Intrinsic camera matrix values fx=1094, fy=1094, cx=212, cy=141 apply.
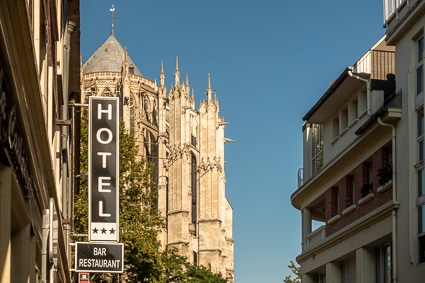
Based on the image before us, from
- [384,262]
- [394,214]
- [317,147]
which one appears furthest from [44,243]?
[317,147]

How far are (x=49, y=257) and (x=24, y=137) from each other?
6.31 metres

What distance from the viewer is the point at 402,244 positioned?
87.0 ft

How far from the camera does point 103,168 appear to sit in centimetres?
2453

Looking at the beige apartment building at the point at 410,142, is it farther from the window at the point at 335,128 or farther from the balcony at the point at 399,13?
the window at the point at 335,128

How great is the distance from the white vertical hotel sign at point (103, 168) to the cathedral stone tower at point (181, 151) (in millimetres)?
83097

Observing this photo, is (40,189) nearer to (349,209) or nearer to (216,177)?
(349,209)

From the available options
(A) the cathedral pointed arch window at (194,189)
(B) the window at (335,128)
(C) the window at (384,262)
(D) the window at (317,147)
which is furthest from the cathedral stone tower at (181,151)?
(C) the window at (384,262)

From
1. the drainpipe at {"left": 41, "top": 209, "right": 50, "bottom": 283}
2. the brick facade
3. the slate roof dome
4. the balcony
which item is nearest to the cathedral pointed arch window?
the slate roof dome

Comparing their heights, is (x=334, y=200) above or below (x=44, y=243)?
above

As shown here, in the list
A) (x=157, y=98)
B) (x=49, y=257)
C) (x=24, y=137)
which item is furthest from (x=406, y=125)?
(x=157, y=98)

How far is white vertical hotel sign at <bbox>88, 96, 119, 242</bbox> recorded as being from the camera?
24109 millimetres

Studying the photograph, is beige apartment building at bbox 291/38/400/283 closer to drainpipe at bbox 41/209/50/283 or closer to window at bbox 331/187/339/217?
window at bbox 331/187/339/217

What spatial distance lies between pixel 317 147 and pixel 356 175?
6.23 metres

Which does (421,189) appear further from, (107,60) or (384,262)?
(107,60)
